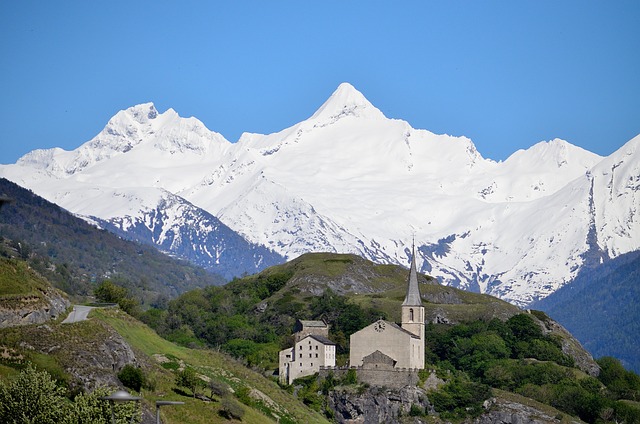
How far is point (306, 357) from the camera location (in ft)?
535

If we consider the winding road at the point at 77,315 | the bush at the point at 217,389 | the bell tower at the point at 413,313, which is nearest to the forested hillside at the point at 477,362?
the bell tower at the point at 413,313

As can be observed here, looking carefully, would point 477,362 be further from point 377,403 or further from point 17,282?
point 17,282

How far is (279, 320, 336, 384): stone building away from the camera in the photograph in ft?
531

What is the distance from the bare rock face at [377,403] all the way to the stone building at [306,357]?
20.1 ft

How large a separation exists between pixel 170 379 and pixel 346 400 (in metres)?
51.8

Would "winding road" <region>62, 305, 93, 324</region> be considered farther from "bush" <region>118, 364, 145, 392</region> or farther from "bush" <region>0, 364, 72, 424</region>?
"bush" <region>0, 364, 72, 424</region>

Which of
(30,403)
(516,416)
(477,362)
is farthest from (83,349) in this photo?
(477,362)

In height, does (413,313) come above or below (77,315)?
above

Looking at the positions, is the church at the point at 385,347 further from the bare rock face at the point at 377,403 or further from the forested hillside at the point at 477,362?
the bare rock face at the point at 377,403

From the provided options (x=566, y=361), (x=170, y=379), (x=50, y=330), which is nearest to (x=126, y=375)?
(x=50, y=330)

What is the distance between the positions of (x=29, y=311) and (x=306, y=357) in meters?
72.2

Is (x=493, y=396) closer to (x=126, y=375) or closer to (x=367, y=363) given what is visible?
(x=367, y=363)

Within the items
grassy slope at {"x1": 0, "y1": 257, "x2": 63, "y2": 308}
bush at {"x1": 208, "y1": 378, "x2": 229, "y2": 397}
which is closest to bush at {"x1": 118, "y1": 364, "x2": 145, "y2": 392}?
grassy slope at {"x1": 0, "y1": 257, "x2": 63, "y2": 308}

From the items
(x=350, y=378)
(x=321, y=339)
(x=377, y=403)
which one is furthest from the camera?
(x=321, y=339)
